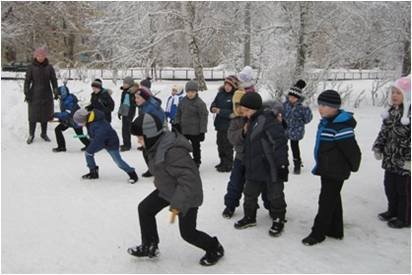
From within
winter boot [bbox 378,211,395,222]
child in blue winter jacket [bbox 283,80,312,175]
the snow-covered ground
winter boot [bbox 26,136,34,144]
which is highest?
child in blue winter jacket [bbox 283,80,312,175]

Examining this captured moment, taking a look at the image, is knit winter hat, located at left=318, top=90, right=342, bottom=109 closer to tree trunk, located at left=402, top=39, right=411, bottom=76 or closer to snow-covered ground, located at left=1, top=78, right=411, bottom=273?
snow-covered ground, located at left=1, top=78, right=411, bottom=273

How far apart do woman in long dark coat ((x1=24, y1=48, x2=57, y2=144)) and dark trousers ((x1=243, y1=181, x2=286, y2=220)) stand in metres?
6.46

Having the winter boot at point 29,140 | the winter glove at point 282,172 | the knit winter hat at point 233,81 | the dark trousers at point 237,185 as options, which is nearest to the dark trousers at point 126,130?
the winter boot at point 29,140

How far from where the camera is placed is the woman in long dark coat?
9914 mm

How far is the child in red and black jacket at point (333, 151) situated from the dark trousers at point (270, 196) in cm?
43

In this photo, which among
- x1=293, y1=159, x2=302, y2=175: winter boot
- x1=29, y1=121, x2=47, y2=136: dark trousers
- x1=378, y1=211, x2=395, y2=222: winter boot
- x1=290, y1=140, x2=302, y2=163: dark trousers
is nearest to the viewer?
x1=378, y1=211, x2=395, y2=222: winter boot

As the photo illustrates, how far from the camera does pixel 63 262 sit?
174 inches

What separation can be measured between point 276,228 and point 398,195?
4.89ft

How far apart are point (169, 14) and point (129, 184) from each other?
13.5 metres

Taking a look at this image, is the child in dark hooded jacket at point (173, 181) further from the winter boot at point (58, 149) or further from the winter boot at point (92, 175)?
the winter boot at point (58, 149)

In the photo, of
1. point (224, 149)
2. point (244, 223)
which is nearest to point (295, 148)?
point (224, 149)

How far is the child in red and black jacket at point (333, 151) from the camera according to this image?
449 centimetres

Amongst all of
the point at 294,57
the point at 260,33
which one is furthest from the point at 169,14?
the point at 294,57

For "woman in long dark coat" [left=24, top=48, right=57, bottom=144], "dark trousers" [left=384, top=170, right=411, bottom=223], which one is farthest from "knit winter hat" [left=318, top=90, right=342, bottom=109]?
"woman in long dark coat" [left=24, top=48, right=57, bottom=144]
